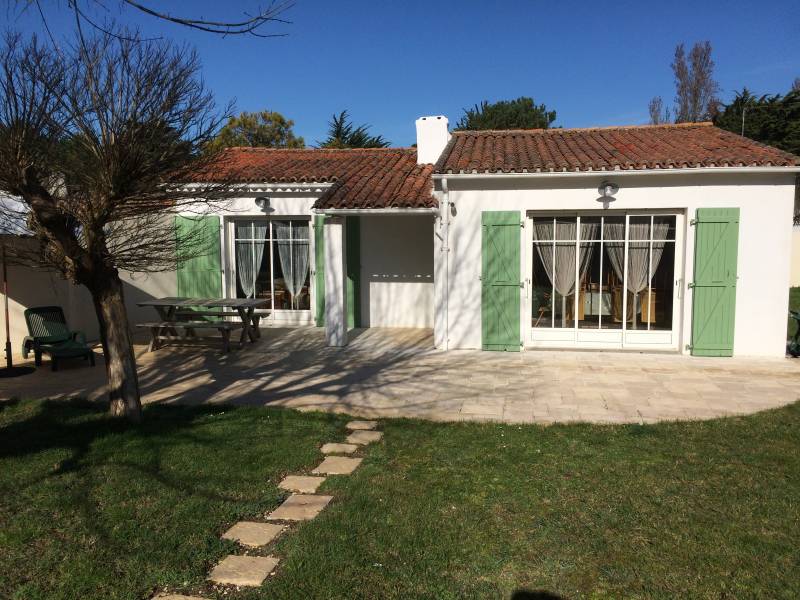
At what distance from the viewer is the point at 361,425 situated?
6.56 meters

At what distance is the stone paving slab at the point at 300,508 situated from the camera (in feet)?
14.2

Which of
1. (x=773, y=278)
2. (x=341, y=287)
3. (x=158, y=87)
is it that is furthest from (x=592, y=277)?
(x=158, y=87)

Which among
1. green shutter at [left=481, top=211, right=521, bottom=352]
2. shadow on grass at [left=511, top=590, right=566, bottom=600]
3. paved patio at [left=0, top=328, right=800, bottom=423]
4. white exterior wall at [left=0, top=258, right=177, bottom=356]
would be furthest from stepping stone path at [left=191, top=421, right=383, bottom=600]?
white exterior wall at [left=0, top=258, right=177, bottom=356]

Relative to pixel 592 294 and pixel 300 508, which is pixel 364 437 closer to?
pixel 300 508


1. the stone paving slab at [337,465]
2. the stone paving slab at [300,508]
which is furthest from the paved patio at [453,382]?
the stone paving slab at [300,508]

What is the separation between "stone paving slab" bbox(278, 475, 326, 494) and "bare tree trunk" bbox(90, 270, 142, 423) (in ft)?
7.65

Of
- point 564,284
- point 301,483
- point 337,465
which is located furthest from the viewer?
point 564,284

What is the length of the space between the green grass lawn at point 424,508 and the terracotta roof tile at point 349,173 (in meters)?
4.97

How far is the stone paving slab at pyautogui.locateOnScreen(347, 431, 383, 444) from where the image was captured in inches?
237

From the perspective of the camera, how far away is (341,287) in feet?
35.3

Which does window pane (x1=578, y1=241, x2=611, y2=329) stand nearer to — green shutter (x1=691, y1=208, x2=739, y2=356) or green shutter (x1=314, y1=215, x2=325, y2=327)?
green shutter (x1=691, y1=208, x2=739, y2=356)

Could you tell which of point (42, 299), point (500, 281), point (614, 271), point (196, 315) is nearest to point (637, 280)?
point (614, 271)

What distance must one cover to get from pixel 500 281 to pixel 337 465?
5823 millimetres

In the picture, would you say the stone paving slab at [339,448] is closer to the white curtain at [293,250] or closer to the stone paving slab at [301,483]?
the stone paving slab at [301,483]
